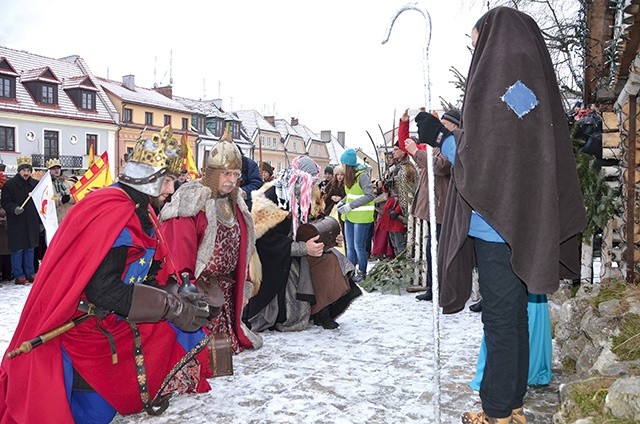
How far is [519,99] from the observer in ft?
8.30

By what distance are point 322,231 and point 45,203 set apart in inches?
205

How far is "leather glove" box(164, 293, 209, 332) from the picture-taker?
3.09 m

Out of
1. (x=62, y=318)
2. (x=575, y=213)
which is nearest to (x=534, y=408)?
(x=575, y=213)

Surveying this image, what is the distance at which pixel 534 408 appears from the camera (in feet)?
11.3

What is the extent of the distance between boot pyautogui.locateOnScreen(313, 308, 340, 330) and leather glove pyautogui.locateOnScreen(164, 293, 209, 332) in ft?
8.33

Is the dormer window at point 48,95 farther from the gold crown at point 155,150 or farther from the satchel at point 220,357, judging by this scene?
the gold crown at point 155,150

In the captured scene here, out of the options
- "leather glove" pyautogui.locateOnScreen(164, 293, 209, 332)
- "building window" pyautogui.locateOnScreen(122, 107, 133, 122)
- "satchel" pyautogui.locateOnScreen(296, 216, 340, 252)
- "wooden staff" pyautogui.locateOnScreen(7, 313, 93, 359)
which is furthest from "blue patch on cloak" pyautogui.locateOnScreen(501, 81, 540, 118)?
"building window" pyautogui.locateOnScreen(122, 107, 133, 122)

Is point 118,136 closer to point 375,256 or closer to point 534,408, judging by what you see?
point 375,256

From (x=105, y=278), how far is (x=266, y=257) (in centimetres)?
262

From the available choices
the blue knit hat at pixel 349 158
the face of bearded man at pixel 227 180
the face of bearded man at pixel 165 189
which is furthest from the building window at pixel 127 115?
the face of bearded man at pixel 165 189

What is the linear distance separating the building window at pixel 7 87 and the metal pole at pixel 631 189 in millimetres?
30740

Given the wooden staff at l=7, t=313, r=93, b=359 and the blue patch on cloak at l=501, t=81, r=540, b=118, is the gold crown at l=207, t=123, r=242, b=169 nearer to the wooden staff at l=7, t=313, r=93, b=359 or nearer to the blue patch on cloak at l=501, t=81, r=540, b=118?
the wooden staff at l=7, t=313, r=93, b=359

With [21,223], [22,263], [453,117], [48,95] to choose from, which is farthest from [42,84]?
[453,117]

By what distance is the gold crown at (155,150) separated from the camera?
3193 mm
